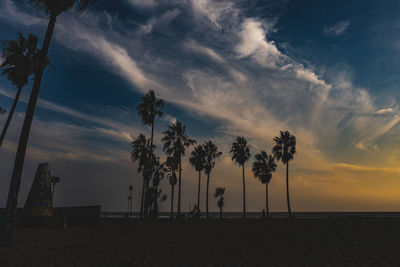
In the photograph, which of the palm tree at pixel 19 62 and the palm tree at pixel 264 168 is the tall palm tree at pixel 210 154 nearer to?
the palm tree at pixel 264 168

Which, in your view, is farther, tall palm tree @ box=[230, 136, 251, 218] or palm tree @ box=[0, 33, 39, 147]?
tall palm tree @ box=[230, 136, 251, 218]

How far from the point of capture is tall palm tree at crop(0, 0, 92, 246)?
41.1 feet

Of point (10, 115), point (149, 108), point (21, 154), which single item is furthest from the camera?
point (149, 108)

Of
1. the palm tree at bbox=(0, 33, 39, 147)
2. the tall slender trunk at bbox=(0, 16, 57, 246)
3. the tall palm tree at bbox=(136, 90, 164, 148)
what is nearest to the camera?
the tall slender trunk at bbox=(0, 16, 57, 246)

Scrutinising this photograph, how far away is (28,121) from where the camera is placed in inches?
542

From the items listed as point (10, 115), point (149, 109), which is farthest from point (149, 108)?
point (10, 115)

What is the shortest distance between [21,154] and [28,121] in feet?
5.78

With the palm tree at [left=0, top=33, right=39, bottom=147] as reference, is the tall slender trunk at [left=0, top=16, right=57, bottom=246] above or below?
below

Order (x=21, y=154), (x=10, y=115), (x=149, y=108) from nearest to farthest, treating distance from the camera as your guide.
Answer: (x=21, y=154) → (x=10, y=115) → (x=149, y=108)

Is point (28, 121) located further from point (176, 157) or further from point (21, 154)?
point (176, 157)

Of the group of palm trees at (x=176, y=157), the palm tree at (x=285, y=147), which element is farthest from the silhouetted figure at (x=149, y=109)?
the palm tree at (x=285, y=147)

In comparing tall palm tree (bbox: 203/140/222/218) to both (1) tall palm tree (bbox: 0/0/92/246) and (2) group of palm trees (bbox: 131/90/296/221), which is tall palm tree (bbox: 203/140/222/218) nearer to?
(2) group of palm trees (bbox: 131/90/296/221)

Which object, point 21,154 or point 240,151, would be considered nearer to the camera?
point 21,154

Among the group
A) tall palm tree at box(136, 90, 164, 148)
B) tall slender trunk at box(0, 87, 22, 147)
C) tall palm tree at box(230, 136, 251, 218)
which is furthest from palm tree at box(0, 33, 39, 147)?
tall palm tree at box(230, 136, 251, 218)
